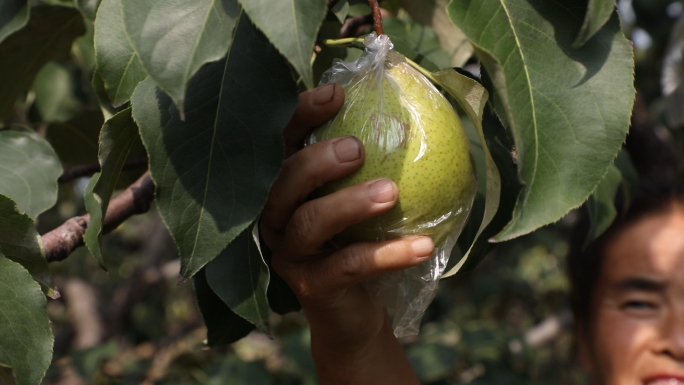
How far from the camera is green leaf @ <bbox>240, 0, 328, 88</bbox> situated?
2.22 ft

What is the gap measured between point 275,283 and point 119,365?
81.4 inches

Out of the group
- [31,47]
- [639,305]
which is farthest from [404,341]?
[31,47]

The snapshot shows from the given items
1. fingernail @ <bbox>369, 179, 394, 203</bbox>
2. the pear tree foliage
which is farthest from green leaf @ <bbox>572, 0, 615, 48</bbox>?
fingernail @ <bbox>369, 179, 394, 203</bbox>

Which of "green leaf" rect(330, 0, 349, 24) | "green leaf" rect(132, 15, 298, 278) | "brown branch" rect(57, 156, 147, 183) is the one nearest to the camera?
"green leaf" rect(132, 15, 298, 278)

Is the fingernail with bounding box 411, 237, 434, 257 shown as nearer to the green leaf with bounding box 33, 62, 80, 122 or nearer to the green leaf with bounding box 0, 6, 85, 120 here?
the green leaf with bounding box 0, 6, 85, 120

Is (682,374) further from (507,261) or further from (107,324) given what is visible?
(507,261)

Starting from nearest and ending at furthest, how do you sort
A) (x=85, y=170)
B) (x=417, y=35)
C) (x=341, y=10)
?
(x=341, y=10) < (x=85, y=170) < (x=417, y=35)


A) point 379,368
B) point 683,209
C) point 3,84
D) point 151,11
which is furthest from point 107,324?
point 151,11

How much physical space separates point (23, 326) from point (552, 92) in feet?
2.55

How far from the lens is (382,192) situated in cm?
83

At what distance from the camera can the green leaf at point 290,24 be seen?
678 mm

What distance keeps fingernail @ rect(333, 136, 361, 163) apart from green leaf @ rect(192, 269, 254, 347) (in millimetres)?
412

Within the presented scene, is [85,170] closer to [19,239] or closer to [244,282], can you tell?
[19,239]

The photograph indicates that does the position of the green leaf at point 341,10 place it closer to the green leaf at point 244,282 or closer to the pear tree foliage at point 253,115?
the pear tree foliage at point 253,115
